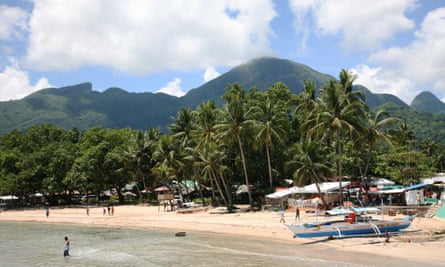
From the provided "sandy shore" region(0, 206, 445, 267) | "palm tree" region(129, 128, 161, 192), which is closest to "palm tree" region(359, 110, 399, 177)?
A: "sandy shore" region(0, 206, 445, 267)

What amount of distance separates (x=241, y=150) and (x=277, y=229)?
14318mm

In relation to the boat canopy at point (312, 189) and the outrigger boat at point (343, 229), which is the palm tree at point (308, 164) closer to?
the boat canopy at point (312, 189)

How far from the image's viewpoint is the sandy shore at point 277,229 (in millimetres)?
18172

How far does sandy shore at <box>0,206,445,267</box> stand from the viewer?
18172 mm

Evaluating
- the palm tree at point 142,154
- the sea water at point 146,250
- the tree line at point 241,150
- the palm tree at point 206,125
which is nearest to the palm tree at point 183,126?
the tree line at point 241,150

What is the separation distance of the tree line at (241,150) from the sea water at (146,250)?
464 inches

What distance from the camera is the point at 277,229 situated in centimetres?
2670

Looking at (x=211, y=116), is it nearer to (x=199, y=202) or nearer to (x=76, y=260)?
(x=199, y=202)

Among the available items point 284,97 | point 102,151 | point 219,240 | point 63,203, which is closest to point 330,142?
point 284,97

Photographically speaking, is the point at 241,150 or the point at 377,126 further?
the point at 241,150

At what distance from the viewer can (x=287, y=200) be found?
38094mm

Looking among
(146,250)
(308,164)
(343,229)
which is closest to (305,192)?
(308,164)

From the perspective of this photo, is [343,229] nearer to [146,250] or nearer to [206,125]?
[146,250]

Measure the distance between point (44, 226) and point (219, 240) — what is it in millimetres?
23181
